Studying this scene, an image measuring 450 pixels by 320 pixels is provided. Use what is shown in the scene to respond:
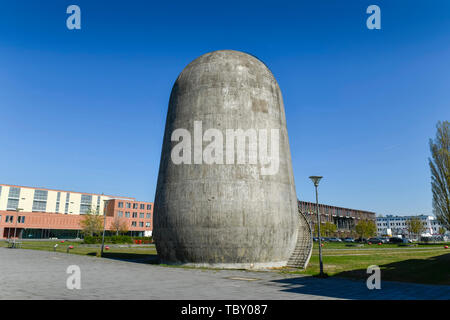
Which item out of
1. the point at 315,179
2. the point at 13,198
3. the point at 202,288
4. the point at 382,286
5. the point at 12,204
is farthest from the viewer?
the point at 13,198

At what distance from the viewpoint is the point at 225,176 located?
822 inches

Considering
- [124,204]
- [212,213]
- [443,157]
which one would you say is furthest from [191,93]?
[124,204]

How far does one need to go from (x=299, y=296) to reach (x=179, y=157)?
44.8ft

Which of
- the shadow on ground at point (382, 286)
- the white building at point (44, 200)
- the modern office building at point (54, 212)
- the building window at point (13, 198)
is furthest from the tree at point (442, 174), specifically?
the building window at point (13, 198)

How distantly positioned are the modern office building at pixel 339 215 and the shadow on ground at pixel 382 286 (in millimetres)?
93838

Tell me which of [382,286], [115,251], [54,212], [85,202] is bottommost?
[115,251]

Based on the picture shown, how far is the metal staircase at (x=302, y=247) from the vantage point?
862 inches

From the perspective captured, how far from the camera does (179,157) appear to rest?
22.3m

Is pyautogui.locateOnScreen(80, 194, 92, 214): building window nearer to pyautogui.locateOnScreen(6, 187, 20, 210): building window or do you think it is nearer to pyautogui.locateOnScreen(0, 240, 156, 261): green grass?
pyautogui.locateOnScreen(6, 187, 20, 210): building window

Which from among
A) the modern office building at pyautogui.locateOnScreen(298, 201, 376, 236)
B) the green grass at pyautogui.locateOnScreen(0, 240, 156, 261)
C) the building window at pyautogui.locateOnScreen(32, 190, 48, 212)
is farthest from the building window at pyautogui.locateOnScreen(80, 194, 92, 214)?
the modern office building at pyautogui.locateOnScreen(298, 201, 376, 236)

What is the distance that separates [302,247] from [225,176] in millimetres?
9091

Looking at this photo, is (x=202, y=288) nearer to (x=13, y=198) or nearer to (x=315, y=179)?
(x=315, y=179)

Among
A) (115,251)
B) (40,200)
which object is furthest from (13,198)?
(115,251)
